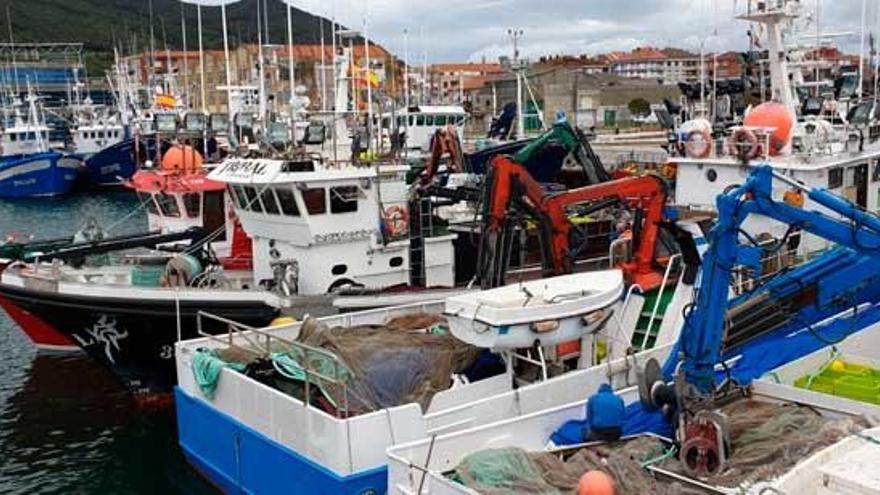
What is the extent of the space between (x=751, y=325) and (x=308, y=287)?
7.11m

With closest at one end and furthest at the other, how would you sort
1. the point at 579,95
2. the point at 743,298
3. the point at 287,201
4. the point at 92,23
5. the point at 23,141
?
the point at 743,298
the point at 287,201
the point at 23,141
the point at 579,95
the point at 92,23

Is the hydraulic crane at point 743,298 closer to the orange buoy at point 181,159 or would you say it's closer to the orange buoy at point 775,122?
the orange buoy at point 775,122

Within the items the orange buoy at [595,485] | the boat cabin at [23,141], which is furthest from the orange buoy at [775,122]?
the boat cabin at [23,141]

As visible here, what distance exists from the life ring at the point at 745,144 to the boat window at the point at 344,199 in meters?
5.54

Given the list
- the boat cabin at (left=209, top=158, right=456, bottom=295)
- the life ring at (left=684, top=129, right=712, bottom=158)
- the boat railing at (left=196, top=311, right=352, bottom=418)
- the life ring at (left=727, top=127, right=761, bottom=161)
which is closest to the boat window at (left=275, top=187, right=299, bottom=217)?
the boat cabin at (left=209, top=158, right=456, bottom=295)

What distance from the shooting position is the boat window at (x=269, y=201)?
43.4ft

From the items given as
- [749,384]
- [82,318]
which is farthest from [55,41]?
[749,384]

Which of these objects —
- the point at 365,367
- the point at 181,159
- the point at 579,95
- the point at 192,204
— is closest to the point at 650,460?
the point at 365,367

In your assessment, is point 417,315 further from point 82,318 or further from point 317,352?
point 82,318

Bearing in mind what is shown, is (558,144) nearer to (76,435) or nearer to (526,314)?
(526,314)

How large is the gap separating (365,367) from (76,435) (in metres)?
5.96

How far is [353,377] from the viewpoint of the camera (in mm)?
8953

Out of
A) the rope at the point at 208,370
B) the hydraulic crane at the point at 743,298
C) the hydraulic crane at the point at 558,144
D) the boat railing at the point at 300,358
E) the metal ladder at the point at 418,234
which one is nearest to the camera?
the hydraulic crane at the point at 743,298

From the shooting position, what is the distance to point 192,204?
55.5 ft
